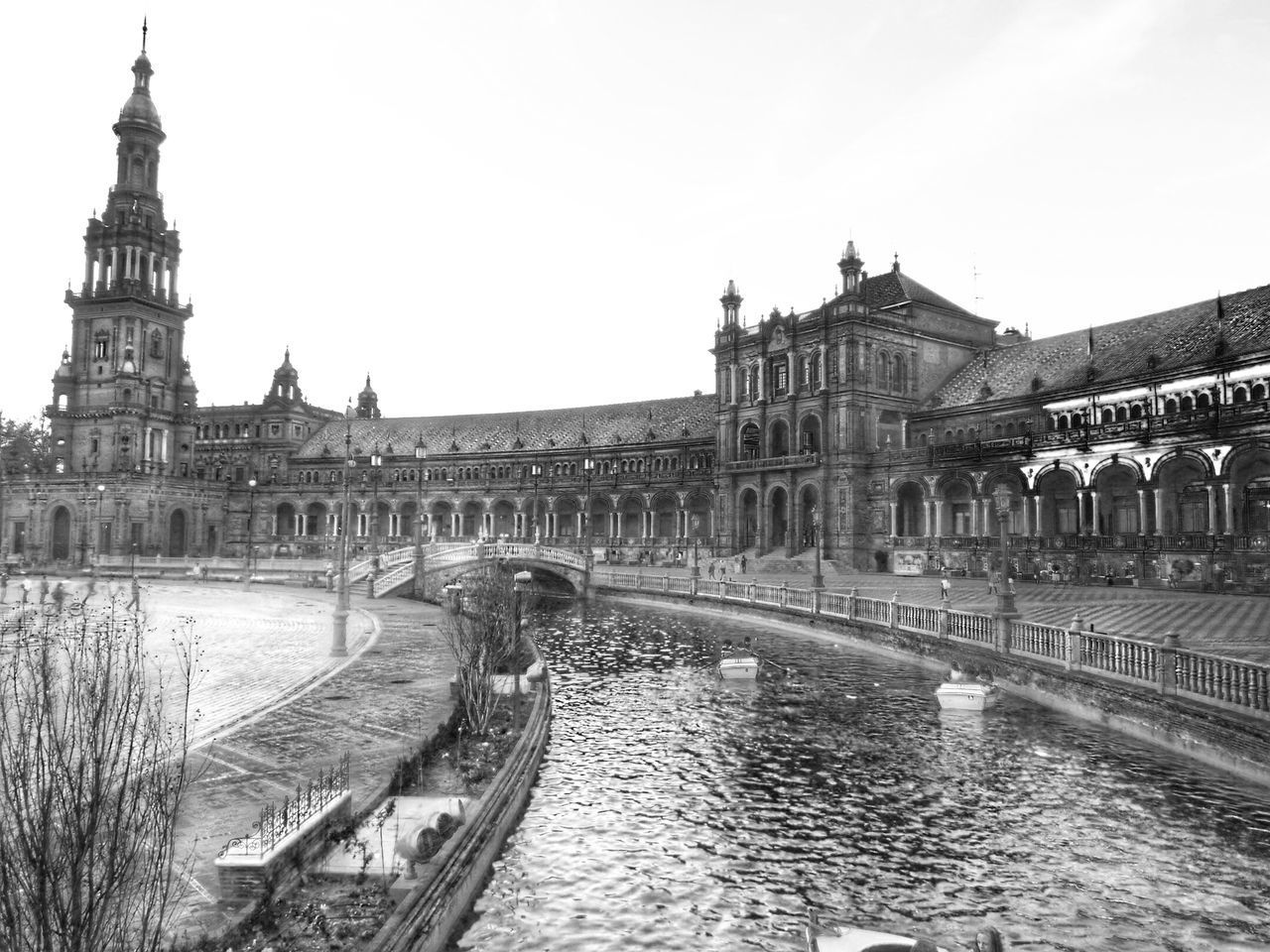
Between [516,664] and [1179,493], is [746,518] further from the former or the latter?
[516,664]

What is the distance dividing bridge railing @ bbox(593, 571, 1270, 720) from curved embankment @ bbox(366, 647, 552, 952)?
42.0 feet

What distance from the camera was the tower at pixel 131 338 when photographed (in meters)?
84.6

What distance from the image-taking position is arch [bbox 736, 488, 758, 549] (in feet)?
234

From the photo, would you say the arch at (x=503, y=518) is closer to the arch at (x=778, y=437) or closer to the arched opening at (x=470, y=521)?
the arched opening at (x=470, y=521)

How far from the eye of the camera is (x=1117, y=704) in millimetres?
18828

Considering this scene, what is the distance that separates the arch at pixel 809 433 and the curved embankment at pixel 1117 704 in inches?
1461

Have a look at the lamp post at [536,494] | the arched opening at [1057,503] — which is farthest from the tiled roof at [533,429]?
the arched opening at [1057,503]

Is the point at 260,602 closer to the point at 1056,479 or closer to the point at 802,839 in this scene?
the point at 802,839

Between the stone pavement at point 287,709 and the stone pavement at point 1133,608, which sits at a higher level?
the stone pavement at point 1133,608

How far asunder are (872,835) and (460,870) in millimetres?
6433

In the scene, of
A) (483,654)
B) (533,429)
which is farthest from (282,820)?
(533,429)

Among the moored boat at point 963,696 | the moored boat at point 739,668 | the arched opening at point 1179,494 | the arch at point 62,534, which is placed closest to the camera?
the moored boat at point 963,696

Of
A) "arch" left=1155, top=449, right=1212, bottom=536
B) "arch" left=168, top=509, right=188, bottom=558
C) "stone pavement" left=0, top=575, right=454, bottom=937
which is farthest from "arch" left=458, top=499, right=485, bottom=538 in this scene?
"arch" left=1155, top=449, right=1212, bottom=536

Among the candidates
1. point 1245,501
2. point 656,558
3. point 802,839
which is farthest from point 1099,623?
point 656,558
